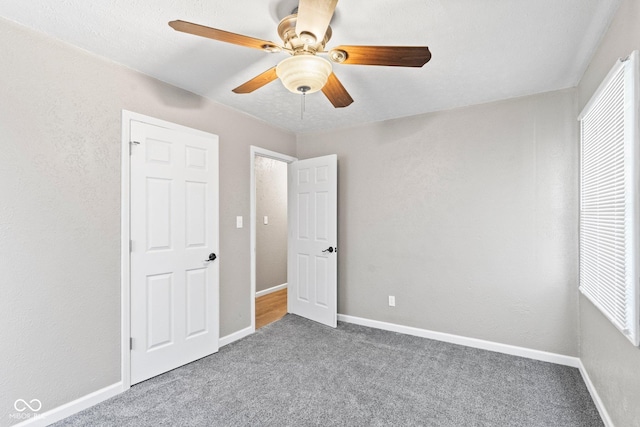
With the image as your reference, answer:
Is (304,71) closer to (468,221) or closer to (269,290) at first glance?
(468,221)

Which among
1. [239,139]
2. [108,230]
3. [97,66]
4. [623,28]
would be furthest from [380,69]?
[108,230]

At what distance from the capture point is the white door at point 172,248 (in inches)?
94.7

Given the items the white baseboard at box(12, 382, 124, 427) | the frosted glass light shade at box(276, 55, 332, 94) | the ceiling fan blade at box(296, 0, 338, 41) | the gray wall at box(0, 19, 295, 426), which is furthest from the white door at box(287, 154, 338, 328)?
the ceiling fan blade at box(296, 0, 338, 41)

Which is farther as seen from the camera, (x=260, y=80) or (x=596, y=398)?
(x=596, y=398)

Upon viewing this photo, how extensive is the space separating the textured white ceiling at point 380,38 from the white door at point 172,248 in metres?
0.59

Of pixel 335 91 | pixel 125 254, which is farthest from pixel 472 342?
pixel 125 254

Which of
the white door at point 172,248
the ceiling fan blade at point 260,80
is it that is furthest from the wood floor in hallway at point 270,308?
the ceiling fan blade at point 260,80

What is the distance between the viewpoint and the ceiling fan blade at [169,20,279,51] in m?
1.38

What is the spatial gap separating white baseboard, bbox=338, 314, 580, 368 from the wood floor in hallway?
2.75ft

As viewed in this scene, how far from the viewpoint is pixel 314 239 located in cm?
381

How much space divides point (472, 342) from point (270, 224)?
3.41 m

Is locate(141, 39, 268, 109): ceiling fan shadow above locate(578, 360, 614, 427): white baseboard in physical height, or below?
above

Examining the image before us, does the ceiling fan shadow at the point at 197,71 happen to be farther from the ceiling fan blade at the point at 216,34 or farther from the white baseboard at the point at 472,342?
the white baseboard at the point at 472,342

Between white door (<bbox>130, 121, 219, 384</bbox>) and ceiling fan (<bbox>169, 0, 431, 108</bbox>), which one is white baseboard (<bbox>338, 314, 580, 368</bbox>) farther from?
ceiling fan (<bbox>169, 0, 431, 108</bbox>)
